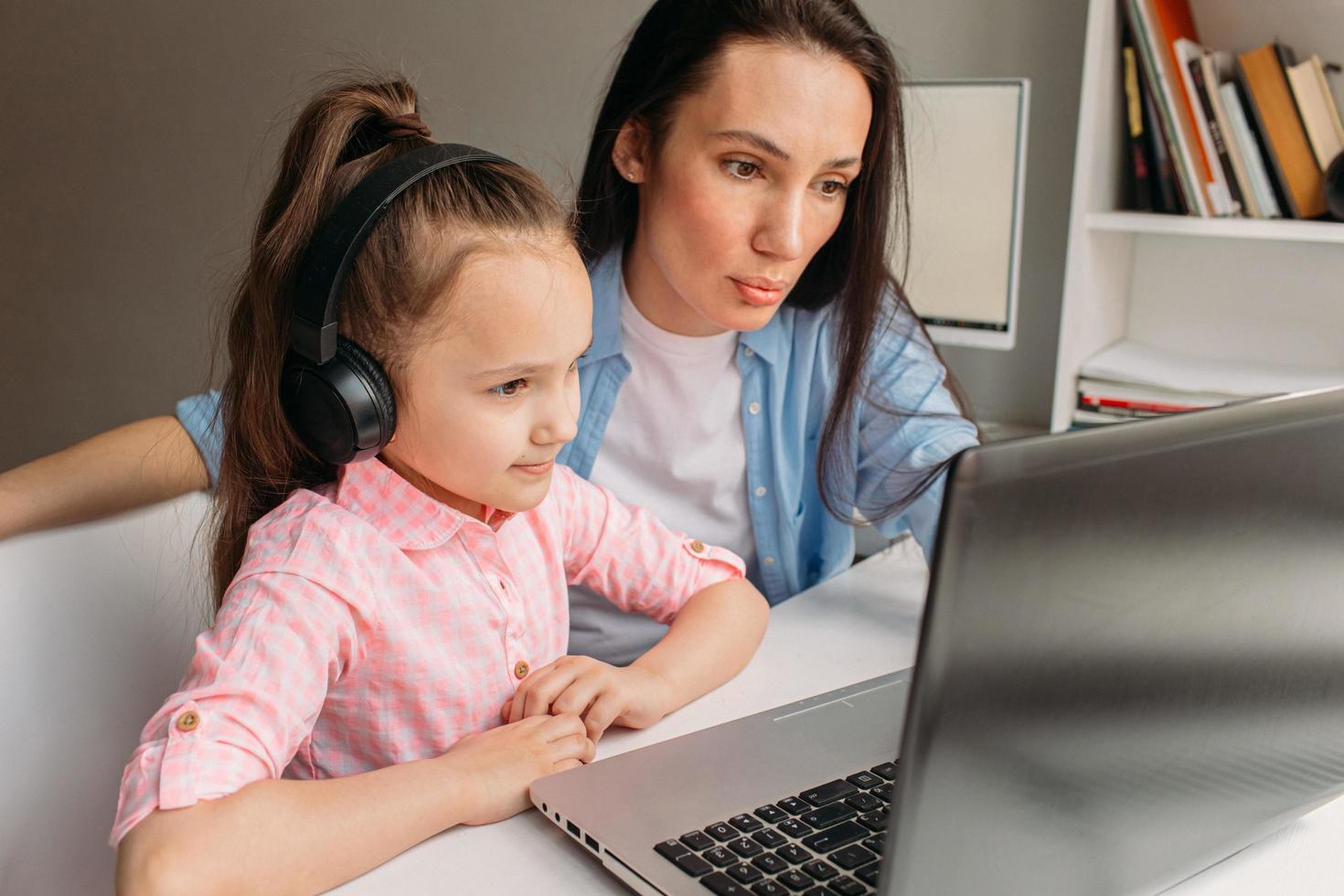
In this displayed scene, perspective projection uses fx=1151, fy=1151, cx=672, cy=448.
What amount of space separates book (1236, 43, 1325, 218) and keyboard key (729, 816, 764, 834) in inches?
55.8

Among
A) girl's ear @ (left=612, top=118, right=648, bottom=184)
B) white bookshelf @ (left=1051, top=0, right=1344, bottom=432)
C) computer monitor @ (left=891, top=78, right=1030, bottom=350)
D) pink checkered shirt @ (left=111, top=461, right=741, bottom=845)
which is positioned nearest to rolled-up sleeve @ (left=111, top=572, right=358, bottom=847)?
pink checkered shirt @ (left=111, top=461, right=741, bottom=845)

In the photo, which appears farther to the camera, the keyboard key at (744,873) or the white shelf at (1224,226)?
the white shelf at (1224,226)

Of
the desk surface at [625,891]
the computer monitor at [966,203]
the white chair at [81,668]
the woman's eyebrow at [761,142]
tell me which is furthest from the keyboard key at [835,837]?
the computer monitor at [966,203]

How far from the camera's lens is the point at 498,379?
0.76m

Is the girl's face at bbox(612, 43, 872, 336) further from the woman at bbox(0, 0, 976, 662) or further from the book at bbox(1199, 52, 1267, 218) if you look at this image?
the book at bbox(1199, 52, 1267, 218)

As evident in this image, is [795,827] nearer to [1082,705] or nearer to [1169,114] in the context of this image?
[1082,705]

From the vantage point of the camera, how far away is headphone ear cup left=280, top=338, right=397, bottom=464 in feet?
2.38

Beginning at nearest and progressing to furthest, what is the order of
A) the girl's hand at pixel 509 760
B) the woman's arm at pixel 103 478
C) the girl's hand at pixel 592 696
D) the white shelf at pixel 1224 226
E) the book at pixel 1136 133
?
the girl's hand at pixel 509 760, the girl's hand at pixel 592 696, the woman's arm at pixel 103 478, the white shelf at pixel 1224 226, the book at pixel 1136 133

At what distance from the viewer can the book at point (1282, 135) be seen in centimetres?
165

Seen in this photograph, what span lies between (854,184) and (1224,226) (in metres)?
0.77

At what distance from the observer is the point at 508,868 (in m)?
0.67

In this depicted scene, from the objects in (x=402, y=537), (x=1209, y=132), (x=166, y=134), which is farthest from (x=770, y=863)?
(x=166, y=134)

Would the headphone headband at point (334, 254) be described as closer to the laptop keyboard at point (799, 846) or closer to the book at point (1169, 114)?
the laptop keyboard at point (799, 846)

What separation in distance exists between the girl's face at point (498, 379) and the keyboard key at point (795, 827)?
286mm
